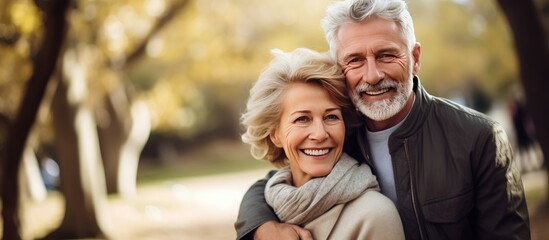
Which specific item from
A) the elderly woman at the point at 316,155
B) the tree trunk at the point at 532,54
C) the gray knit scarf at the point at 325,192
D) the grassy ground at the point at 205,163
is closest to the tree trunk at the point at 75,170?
the tree trunk at the point at 532,54

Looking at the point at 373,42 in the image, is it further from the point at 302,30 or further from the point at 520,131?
the point at 302,30

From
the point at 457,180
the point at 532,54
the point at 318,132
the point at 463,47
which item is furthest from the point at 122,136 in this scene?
the point at 457,180

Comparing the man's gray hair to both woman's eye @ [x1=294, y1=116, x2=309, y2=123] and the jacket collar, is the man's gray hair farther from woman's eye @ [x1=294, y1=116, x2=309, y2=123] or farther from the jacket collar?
woman's eye @ [x1=294, y1=116, x2=309, y2=123]

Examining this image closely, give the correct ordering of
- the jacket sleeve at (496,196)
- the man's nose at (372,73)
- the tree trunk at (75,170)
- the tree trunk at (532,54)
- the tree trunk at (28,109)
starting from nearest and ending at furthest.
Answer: the jacket sleeve at (496,196), the man's nose at (372,73), the tree trunk at (532,54), the tree trunk at (28,109), the tree trunk at (75,170)

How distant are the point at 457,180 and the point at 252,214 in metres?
0.91

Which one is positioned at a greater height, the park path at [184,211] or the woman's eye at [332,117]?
the woman's eye at [332,117]

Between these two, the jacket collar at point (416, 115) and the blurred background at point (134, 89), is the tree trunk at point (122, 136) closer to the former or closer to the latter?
the blurred background at point (134, 89)

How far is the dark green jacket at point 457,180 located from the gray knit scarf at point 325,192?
0.14 m

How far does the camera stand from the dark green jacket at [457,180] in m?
3.20

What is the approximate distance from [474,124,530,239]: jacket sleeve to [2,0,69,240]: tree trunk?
656 centimetres

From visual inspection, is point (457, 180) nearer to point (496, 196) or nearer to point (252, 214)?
point (496, 196)

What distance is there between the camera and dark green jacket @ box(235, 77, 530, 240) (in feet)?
10.5

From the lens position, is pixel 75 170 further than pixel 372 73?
Yes

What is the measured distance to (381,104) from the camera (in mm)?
3350
